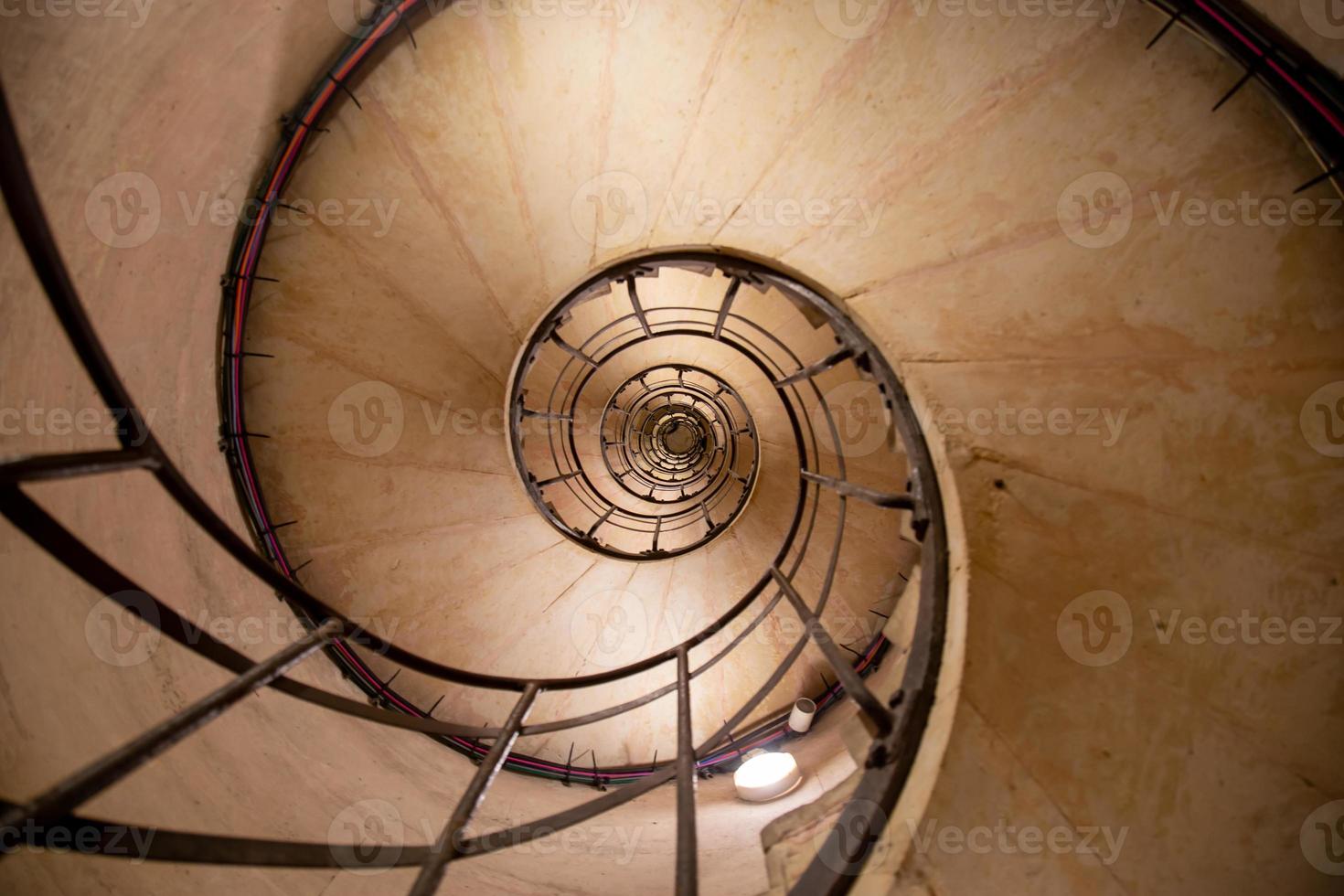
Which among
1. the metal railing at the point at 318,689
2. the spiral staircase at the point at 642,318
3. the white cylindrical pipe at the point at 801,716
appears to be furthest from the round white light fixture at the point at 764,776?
the metal railing at the point at 318,689

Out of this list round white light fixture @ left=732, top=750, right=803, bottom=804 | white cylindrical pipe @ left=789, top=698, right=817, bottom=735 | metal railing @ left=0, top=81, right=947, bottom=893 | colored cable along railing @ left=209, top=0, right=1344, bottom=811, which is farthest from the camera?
white cylindrical pipe @ left=789, top=698, right=817, bottom=735

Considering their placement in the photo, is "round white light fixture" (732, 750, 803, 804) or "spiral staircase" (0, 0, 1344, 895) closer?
"spiral staircase" (0, 0, 1344, 895)

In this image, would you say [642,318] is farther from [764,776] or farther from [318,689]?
[764,776]

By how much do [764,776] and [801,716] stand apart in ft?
2.68

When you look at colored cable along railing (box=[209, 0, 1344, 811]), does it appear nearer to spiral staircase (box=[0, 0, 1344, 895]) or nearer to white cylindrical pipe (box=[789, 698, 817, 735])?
spiral staircase (box=[0, 0, 1344, 895])

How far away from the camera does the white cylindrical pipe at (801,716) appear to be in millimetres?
4332

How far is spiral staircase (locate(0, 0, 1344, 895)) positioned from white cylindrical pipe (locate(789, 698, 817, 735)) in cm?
32

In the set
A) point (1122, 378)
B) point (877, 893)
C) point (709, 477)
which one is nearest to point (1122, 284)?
point (1122, 378)

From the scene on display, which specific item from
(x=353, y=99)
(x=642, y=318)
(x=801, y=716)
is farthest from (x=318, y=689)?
(x=801, y=716)

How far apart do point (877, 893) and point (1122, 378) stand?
80.5 inches

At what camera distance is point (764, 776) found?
3641 mm

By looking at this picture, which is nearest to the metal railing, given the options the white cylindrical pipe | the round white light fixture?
the round white light fixture

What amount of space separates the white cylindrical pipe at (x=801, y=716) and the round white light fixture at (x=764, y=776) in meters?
0.67

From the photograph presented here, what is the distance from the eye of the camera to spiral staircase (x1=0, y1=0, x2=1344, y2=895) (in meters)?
1.81
